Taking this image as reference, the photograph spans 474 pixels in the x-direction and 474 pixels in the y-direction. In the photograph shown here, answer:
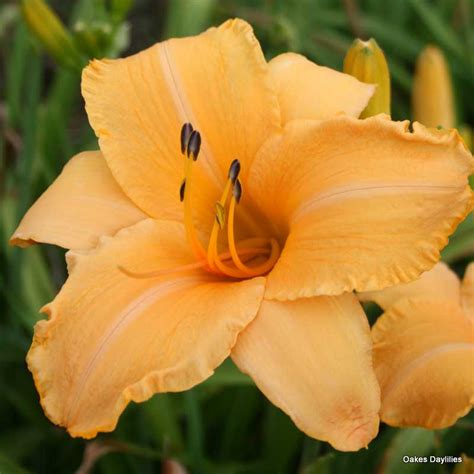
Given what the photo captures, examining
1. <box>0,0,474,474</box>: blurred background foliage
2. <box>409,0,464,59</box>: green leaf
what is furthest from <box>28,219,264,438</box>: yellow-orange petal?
<box>409,0,464,59</box>: green leaf

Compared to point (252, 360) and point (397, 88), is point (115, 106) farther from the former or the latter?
point (397, 88)

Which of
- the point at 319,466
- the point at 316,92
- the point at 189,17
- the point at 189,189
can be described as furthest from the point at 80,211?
the point at 189,17

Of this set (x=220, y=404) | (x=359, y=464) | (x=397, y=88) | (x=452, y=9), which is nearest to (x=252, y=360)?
(x=359, y=464)

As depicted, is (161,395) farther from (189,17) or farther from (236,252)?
(189,17)

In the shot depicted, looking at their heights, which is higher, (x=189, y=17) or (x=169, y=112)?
(x=169, y=112)

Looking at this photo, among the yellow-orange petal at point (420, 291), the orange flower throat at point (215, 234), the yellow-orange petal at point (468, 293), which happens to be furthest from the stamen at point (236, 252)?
the yellow-orange petal at point (468, 293)

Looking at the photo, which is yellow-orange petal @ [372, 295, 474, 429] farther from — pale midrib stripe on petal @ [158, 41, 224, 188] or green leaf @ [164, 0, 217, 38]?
green leaf @ [164, 0, 217, 38]
